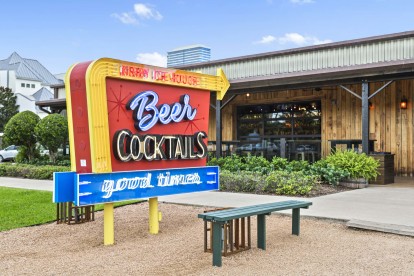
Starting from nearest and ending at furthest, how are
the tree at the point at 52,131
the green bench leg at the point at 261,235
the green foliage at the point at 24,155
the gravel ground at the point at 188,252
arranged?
Result: 1. the gravel ground at the point at 188,252
2. the green bench leg at the point at 261,235
3. the tree at the point at 52,131
4. the green foliage at the point at 24,155

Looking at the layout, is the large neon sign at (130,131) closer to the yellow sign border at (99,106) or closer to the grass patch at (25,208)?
the yellow sign border at (99,106)

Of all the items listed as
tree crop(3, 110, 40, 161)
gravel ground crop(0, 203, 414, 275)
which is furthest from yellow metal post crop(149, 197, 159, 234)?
tree crop(3, 110, 40, 161)

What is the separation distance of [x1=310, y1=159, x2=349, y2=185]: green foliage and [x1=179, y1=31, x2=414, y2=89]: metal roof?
10.3 ft

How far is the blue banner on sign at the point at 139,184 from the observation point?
6.18 m

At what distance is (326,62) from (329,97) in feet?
6.37

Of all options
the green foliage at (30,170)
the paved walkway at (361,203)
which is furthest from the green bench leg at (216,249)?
the green foliage at (30,170)

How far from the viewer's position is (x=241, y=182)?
12.1m

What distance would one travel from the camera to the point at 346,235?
688cm

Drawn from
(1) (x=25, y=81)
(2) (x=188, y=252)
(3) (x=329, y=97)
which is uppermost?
(1) (x=25, y=81)

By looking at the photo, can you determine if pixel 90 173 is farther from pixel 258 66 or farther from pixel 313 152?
pixel 258 66

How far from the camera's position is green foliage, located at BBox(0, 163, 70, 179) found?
54.0 ft

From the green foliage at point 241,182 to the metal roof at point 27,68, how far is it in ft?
194

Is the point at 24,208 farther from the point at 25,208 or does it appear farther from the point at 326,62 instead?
the point at 326,62

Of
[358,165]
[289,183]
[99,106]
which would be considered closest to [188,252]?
[99,106]
